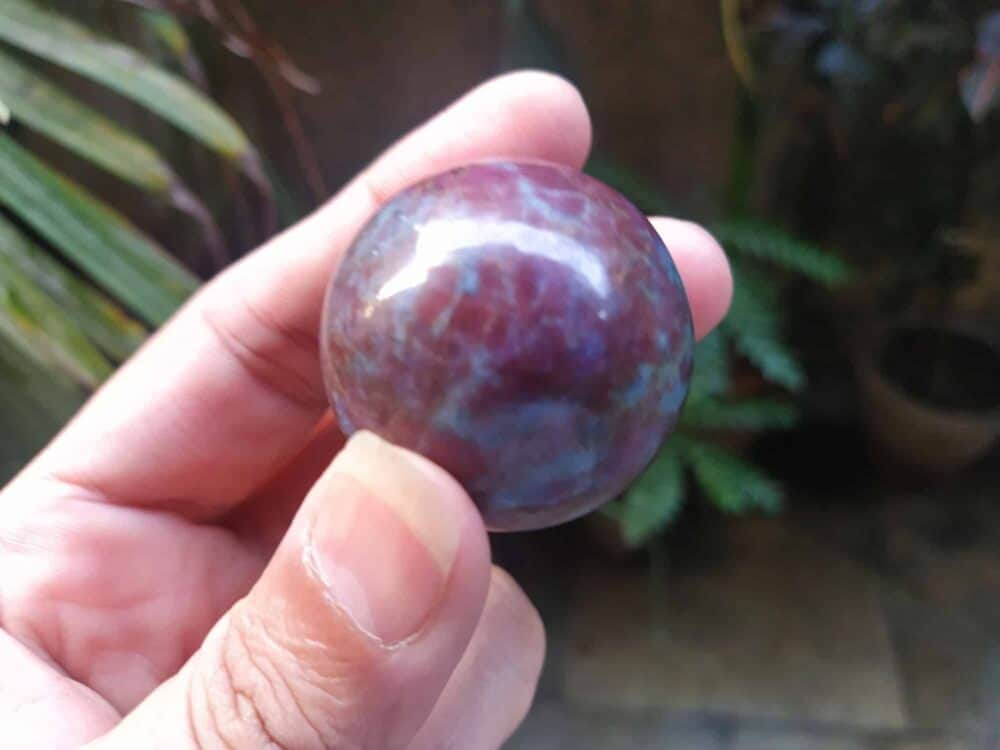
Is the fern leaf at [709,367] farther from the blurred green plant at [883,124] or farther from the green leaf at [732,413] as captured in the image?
the blurred green plant at [883,124]

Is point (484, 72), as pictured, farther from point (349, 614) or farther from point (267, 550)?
point (349, 614)

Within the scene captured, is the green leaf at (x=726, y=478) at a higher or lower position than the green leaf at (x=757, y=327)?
lower

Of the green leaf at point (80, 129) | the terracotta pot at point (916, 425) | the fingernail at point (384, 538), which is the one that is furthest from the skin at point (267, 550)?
the terracotta pot at point (916, 425)

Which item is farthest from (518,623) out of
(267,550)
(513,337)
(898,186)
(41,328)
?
(898,186)

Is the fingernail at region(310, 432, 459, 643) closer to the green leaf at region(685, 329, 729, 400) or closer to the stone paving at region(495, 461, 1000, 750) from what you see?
the green leaf at region(685, 329, 729, 400)

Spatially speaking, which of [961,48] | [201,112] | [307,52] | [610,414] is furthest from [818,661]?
[307,52]

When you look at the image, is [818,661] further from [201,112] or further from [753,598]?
[201,112]
